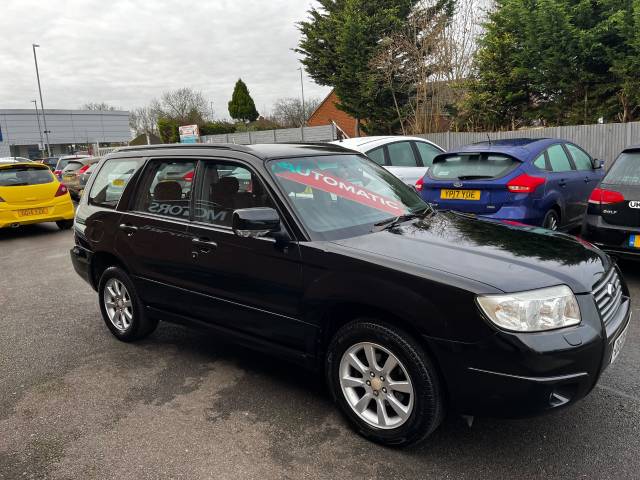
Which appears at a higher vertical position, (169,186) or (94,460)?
(169,186)

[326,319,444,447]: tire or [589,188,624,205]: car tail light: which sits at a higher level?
[589,188,624,205]: car tail light

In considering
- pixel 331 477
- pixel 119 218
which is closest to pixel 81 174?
pixel 119 218

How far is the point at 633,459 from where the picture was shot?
9.02 ft

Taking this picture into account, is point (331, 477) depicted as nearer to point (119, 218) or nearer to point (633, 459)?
point (633, 459)

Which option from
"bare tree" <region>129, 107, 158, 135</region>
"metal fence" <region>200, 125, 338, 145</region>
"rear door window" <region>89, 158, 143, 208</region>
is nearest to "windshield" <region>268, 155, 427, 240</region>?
"rear door window" <region>89, 158, 143, 208</region>

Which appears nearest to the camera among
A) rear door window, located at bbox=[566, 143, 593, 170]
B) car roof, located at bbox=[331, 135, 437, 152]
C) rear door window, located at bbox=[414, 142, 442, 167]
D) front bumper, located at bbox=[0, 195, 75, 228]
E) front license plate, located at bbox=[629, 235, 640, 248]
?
front license plate, located at bbox=[629, 235, 640, 248]

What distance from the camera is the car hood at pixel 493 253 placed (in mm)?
2707

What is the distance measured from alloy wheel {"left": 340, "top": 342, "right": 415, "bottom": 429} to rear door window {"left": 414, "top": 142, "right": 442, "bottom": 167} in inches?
264

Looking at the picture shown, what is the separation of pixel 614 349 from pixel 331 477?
164 centimetres

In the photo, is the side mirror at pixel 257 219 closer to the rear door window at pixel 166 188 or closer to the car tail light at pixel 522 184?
the rear door window at pixel 166 188

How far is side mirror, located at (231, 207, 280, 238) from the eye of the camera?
3146 mm

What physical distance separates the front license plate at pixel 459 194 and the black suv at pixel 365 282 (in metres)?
2.50

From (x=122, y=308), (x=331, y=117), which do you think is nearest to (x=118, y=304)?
(x=122, y=308)

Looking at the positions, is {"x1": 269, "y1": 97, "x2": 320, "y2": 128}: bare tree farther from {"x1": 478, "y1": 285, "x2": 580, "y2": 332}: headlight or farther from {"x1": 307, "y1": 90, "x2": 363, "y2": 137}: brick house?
{"x1": 478, "y1": 285, "x2": 580, "y2": 332}: headlight
